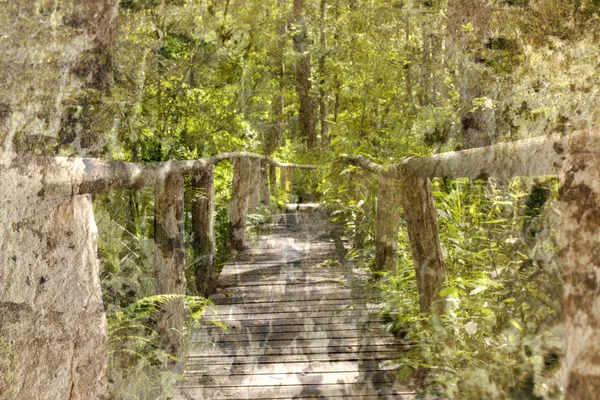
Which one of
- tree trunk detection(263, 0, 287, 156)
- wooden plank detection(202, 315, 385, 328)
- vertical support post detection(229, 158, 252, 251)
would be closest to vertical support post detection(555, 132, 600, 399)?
wooden plank detection(202, 315, 385, 328)

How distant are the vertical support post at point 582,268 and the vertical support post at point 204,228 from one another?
391 cm

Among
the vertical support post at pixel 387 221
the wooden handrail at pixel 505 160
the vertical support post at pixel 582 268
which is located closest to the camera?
the vertical support post at pixel 582 268

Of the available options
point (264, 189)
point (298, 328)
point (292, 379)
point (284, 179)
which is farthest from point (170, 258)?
point (284, 179)

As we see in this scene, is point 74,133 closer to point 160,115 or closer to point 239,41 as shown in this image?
point 160,115

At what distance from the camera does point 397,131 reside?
9.86m

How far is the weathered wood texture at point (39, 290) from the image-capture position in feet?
6.73

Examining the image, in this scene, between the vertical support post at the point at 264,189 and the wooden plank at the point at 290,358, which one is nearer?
the wooden plank at the point at 290,358

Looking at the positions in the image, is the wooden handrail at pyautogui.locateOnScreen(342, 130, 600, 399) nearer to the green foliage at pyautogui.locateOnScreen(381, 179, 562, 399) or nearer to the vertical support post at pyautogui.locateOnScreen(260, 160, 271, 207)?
the green foliage at pyautogui.locateOnScreen(381, 179, 562, 399)

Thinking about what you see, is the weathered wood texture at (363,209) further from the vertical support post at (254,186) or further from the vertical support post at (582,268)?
the vertical support post at (582,268)

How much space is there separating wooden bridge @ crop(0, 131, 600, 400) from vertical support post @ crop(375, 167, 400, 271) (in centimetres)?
3

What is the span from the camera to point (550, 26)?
4133 millimetres

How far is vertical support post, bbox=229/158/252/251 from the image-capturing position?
7480mm

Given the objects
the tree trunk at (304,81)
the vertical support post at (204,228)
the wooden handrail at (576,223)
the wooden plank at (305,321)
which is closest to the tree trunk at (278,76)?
the tree trunk at (304,81)

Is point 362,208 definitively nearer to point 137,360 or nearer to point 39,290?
point 137,360
